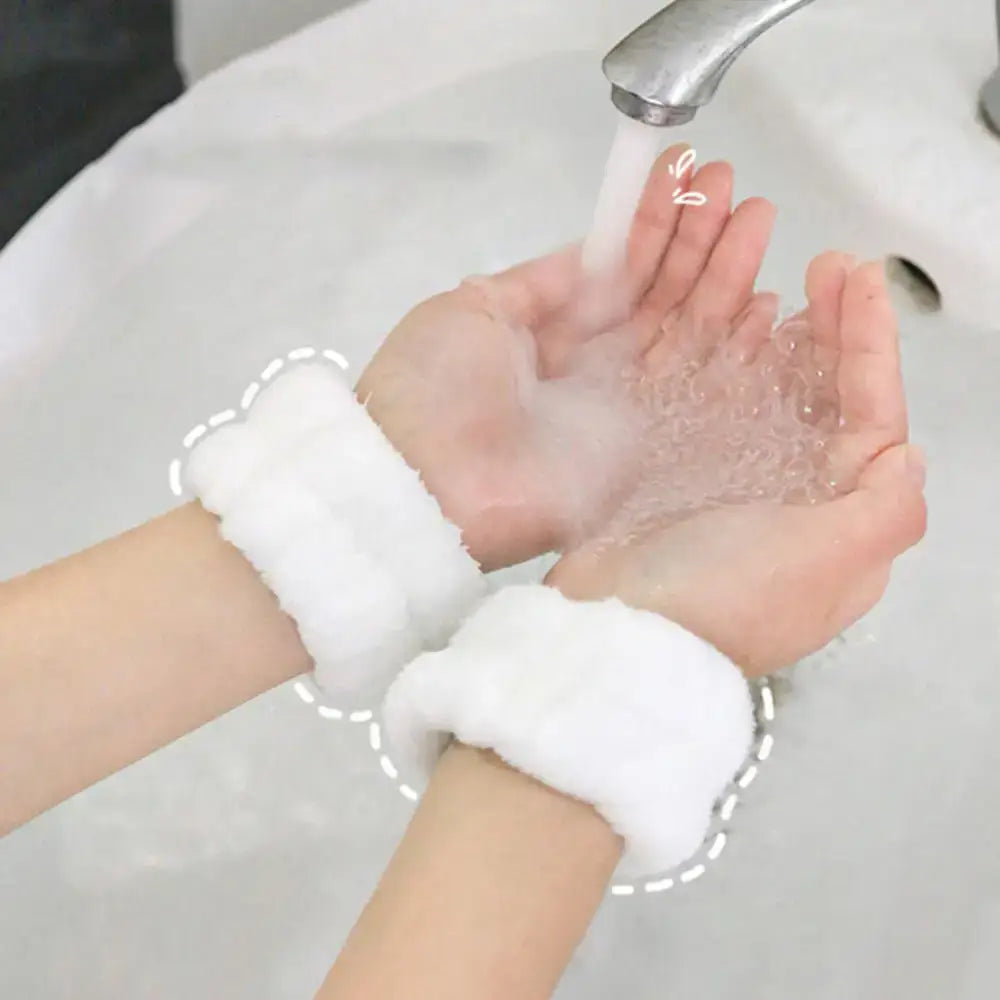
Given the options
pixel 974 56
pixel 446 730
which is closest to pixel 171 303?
pixel 446 730

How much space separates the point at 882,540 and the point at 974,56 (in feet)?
1.06

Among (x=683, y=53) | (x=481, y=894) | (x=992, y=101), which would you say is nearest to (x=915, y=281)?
(x=992, y=101)

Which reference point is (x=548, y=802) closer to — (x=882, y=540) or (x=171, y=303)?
(x=882, y=540)

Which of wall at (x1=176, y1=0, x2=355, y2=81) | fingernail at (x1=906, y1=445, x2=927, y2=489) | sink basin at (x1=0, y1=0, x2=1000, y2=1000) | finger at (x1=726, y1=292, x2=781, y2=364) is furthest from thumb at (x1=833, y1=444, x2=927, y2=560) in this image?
wall at (x1=176, y1=0, x2=355, y2=81)

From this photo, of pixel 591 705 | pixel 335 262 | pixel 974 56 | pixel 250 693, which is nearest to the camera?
pixel 591 705

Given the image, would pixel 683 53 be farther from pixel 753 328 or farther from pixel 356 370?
pixel 356 370

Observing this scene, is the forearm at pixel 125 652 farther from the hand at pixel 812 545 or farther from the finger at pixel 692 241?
the finger at pixel 692 241

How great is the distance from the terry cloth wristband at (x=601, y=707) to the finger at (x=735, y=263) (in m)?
0.19

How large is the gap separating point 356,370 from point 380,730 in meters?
0.23

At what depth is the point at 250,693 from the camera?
1.74 feet

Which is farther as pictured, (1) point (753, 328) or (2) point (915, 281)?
(2) point (915, 281)

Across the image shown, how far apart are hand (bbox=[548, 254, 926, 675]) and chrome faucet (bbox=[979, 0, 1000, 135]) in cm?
19

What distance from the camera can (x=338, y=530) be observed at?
1.55ft

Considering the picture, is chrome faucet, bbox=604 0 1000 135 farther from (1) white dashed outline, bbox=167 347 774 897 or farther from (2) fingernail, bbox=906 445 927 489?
(1) white dashed outline, bbox=167 347 774 897
